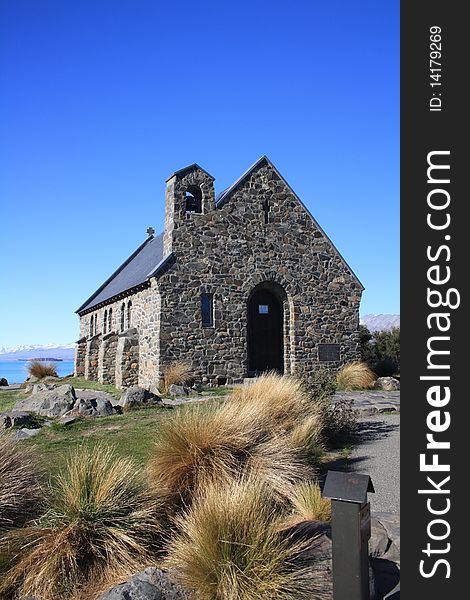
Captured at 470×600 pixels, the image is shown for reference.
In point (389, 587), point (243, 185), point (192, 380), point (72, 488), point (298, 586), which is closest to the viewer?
point (298, 586)

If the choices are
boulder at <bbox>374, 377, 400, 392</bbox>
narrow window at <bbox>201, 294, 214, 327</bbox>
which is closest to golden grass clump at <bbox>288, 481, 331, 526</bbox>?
boulder at <bbox>374, 377, 400, 392</bbox>

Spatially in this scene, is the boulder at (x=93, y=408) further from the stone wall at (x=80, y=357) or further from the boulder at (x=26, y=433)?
the stone wall at (x=80, y=357)

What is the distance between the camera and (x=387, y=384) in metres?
18.6

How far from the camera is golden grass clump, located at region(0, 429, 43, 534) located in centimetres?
524

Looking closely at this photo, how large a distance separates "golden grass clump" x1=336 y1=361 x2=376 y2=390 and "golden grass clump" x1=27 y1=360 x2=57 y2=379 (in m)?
15.4

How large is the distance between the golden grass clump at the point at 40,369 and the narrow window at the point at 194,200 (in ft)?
43.4

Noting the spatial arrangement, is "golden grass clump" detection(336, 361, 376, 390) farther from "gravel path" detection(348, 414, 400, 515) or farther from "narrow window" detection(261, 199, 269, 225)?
"narrow window" detection(261, 199, 269, 225)

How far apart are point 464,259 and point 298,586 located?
287 cm

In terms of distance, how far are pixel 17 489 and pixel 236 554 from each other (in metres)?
2.45

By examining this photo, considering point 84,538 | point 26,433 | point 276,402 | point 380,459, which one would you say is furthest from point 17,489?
point 380,459

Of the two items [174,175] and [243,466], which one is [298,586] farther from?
[174,175]

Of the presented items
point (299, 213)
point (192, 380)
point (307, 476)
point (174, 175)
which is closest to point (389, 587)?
point (307, 476)

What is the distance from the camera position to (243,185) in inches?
787

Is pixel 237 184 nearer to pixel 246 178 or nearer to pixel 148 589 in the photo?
pixel 246 178
